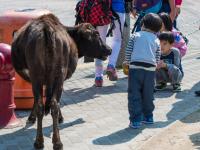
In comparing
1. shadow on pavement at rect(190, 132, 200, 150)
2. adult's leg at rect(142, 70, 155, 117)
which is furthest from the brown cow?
shadow on pavement at rect(190, 132, 200, 150)

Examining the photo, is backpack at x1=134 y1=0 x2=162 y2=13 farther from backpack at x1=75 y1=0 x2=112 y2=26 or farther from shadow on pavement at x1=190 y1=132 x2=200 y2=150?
shadow on pavement at x1=190 y1=132 x2=200 y2=150

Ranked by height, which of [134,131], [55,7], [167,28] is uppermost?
[167,28]

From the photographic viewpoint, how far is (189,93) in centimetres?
917

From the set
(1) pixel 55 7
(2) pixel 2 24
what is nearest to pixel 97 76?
(2) pixel 2 24

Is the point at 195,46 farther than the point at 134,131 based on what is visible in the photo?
Yes

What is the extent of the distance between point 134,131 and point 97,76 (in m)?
2.54

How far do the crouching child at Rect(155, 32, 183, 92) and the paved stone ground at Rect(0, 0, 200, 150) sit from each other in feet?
0.64

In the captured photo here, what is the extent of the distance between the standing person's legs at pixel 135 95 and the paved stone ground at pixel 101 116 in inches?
5.8

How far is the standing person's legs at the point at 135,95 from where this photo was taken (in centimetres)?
707

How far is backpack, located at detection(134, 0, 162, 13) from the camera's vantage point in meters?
A: 9.66

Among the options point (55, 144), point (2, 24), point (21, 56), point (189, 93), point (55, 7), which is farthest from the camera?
point (55, 7)

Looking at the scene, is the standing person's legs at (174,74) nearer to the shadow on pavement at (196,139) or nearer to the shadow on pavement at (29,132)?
the shadow on pavement at (196,139)

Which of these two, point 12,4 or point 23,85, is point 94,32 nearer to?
point 23,85

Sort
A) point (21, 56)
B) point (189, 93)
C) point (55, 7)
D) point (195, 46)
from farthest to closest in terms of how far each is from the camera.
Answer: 1. point (55, 7)
2. point (195, 46)
3. point (189, 93)
4. point (21, 56)
